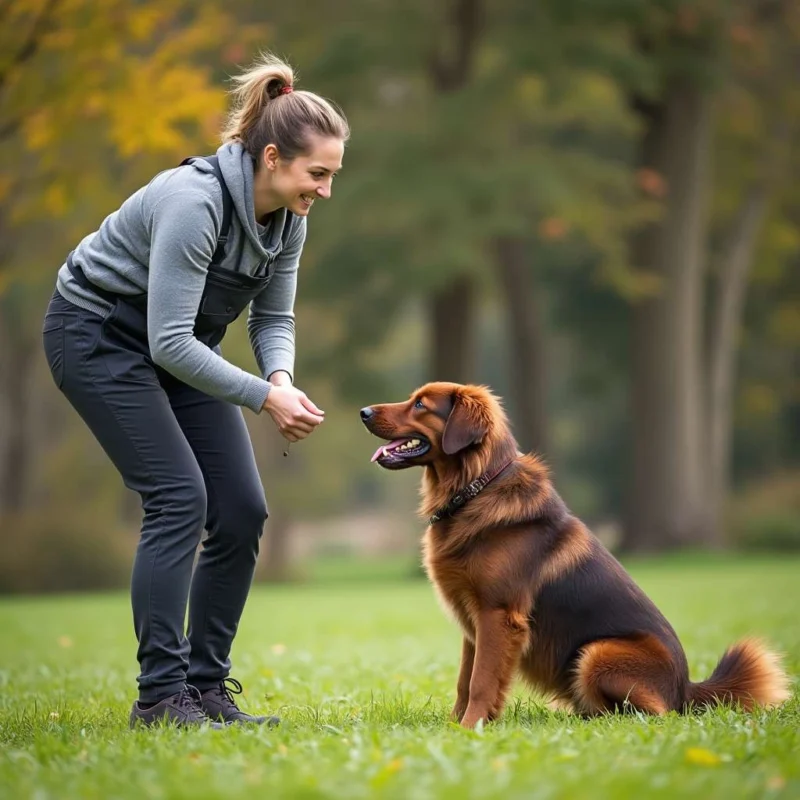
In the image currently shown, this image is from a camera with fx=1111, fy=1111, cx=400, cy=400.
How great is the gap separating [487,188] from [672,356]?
16.5 feet

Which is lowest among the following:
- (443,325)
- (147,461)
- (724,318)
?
(147,461)

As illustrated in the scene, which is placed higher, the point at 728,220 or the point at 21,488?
the point at 728,220

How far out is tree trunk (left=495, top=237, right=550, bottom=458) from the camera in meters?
21.1

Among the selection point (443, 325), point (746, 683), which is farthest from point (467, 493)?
point (443, 325)

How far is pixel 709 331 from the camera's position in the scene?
21953 millimetres

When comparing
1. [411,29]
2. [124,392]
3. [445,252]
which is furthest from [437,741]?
[411,29]

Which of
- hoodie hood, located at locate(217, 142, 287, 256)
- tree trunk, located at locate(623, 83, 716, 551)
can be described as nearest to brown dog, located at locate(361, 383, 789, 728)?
hoodie hood, located at locate(217, 142, 287, 256)

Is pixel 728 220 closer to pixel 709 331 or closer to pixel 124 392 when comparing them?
pixel 709 331

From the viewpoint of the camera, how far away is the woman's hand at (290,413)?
4.13 metres

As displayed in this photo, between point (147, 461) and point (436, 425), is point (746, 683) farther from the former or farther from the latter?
point (147, 461)

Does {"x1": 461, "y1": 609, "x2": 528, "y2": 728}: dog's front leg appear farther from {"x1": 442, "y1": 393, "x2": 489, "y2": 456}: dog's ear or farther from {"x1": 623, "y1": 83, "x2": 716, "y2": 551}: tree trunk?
{"x1": 623, "y1": 83, "x2": 716, "y2": 551}: tree trunk

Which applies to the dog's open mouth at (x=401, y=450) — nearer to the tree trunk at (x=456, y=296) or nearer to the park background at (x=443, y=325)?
the park background at (x=443, y=325)

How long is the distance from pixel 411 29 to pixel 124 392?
48.0 ft

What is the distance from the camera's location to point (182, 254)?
13.3 ft
